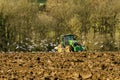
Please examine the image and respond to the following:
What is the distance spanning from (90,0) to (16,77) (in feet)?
104

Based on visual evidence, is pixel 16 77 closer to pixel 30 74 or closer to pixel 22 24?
pixel 30 74

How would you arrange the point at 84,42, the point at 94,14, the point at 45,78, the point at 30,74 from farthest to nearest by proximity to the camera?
1. the point at 94,14
2. the point at 84,42
3. the point at 30,74
4. the point at 45,78

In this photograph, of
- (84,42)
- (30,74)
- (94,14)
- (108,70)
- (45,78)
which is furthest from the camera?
(94,14)

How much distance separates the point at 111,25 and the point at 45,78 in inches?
1156

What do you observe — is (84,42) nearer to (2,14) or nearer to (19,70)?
(2,14)

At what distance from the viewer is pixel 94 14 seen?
1549 inches

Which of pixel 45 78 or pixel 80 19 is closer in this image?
pixel 45 78

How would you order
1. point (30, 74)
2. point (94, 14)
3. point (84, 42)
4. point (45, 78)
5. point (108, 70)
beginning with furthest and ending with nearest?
1. point (94, 14)
2. point (84, 42)
3. point (108, 70)
4. point (30, 74)
5. point (45, 78)

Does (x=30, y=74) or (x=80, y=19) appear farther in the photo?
(x=80, y=19)

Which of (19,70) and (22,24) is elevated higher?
(19,70)

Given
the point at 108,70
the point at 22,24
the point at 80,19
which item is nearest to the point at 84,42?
the point at 80,19

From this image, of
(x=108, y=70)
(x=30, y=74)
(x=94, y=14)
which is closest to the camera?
(x=30, y=74)

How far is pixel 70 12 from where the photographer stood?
39531 millimetres

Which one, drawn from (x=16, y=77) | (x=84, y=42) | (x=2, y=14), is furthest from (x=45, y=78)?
(x=2, y=14)
